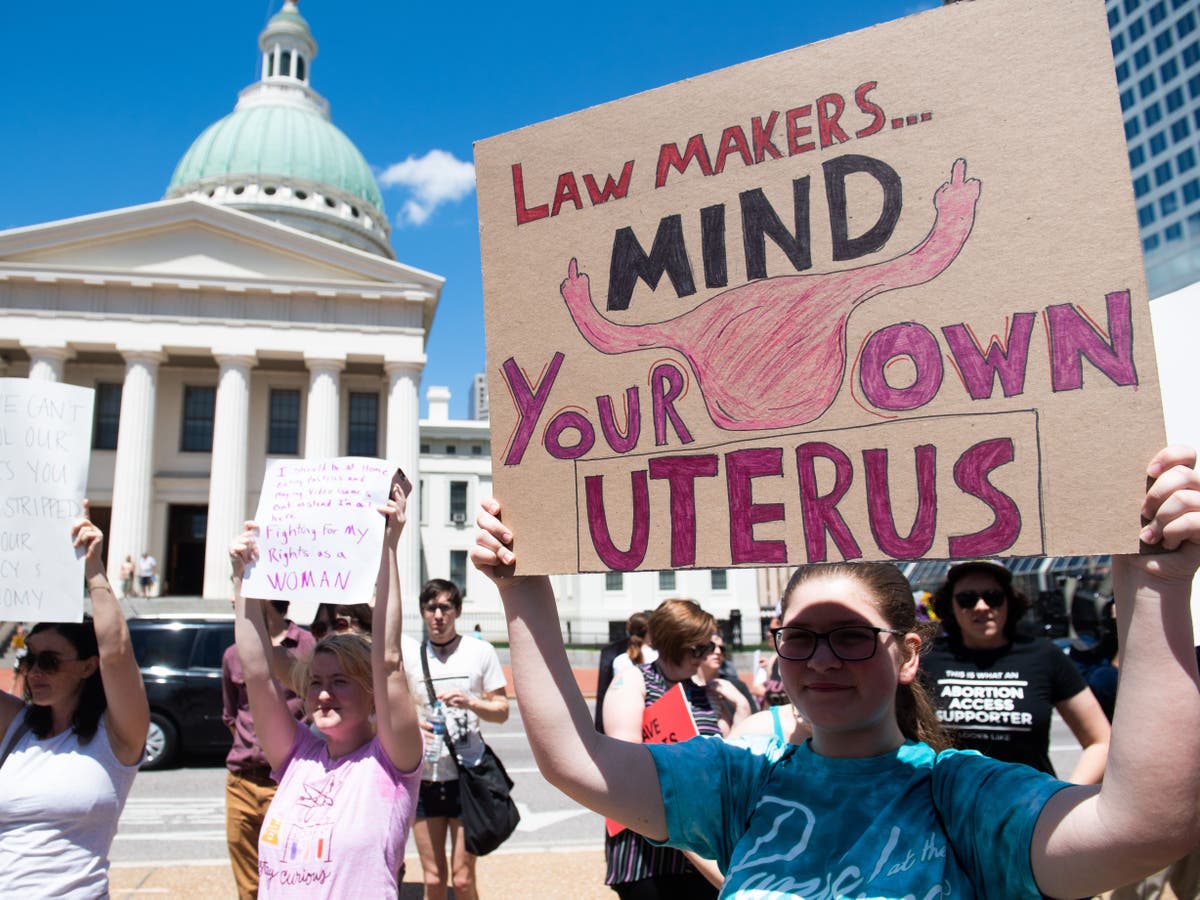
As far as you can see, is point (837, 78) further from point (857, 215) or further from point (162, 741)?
point (162, 741)

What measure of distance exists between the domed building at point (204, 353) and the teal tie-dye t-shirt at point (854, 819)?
33.0 m

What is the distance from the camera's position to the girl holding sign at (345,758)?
2.79 metres

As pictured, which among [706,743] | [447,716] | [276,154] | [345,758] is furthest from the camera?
[276,154]

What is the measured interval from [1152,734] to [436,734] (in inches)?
157

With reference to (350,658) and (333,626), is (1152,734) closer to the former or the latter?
(350,658)

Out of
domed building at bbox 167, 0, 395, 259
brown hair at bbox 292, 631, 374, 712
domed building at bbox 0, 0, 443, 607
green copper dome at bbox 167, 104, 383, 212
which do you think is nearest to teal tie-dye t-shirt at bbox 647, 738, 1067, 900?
brown hair at bbox 292, 631, 374, 712

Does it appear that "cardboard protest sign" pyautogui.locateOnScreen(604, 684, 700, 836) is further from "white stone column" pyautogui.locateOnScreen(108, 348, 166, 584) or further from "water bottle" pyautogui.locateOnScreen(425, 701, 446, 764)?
"white stone column" pyautogui.locateOnScreen(108, 348, 166, 584)

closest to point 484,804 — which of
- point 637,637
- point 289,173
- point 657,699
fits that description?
point 657,699

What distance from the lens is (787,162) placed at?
1915 millimetres

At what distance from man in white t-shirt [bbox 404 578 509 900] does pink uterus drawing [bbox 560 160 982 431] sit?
3.17 meters

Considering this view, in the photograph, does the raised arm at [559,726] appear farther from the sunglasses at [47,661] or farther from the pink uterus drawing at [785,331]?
the sunglasses at [47,661]

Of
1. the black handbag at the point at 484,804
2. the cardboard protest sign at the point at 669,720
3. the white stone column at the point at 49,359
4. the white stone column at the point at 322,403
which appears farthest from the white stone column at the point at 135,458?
the cardboard protest sign at the point at 669,720

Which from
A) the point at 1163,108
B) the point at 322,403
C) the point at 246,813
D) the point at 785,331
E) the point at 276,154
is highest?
the point at 1163,108

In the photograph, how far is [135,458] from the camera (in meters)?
34.0
